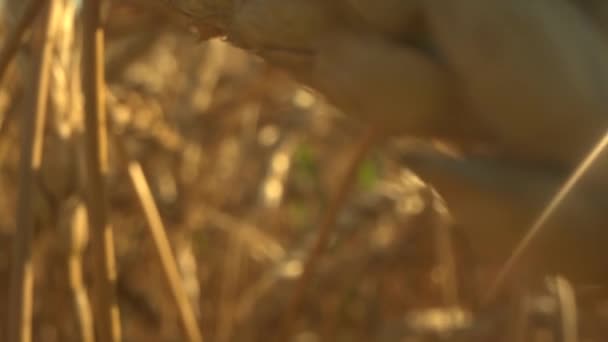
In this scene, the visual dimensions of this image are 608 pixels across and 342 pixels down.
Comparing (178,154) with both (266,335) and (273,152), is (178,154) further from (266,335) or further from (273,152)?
(266,335)

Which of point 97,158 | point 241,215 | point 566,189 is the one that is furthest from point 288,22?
point 241,215

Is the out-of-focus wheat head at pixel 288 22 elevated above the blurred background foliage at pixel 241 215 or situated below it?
above

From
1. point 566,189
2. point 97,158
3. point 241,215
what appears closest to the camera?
point 566,189

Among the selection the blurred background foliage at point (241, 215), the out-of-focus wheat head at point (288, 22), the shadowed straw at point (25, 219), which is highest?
the out-of-focus wheat head at point (288, 22)

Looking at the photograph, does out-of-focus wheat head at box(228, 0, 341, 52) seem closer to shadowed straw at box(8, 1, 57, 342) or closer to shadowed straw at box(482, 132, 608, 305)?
shadowed straw at box(482, 132, 608, 305)

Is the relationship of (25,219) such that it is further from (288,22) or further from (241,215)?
(241,215)

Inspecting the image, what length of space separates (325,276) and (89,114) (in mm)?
762

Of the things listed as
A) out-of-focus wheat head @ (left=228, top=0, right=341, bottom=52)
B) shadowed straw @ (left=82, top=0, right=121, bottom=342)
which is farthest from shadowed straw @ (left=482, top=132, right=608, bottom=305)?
shadowed straw @ (left=82, top=0, right=121, bottom=342)

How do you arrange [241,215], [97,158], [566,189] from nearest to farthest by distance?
[566,189] → [97,158] → [241,215]

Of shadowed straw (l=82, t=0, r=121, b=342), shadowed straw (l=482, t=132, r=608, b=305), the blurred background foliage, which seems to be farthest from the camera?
the blurred background foliage

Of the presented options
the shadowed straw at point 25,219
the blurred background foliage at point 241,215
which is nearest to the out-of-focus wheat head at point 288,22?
the shadowed straw at point 25,219

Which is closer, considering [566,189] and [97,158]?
[566,189]

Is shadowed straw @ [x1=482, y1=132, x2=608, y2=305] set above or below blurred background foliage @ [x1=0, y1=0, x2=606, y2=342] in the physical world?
above

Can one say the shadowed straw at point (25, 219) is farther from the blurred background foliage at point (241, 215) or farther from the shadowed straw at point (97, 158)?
the blurred background foliage at point (241, 215)
